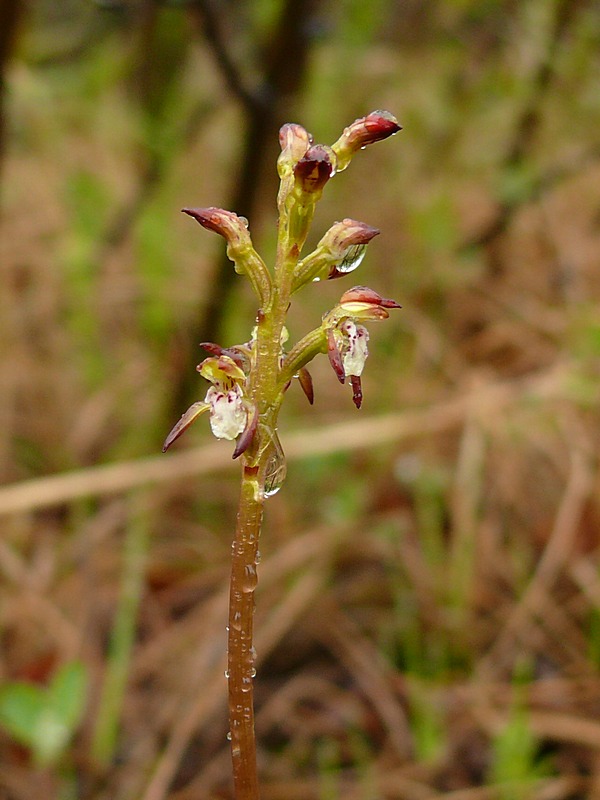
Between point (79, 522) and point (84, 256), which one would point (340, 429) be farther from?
point (84, 256)

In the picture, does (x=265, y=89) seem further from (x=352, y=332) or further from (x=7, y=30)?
(x=352, y=332)

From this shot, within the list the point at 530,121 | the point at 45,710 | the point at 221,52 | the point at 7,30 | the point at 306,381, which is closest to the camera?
the point at 306,381

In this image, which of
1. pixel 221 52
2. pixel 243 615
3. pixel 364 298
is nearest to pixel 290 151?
pixel 364 298

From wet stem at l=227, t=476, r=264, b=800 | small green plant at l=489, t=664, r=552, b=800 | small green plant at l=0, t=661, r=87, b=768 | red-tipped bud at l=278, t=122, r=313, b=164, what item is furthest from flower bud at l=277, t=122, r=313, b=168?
small green plant at l=489, t=664, r=552, b=800

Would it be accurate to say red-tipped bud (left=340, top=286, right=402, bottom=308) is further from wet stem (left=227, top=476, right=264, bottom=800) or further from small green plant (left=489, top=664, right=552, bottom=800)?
small green plant (left=489, top=664, right=552, bottom=800)

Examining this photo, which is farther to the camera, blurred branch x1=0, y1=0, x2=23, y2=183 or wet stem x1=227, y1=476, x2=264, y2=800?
blurred branch x1=0, y1=0, x2=23, y2=183

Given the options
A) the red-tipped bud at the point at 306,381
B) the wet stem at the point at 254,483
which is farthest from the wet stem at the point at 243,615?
the red-tipped bud at the point at 306,381
